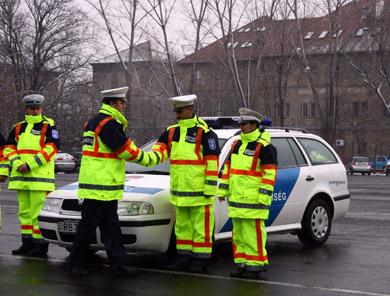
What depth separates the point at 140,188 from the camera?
7.77m

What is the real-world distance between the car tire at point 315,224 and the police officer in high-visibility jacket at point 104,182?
10.1 ft

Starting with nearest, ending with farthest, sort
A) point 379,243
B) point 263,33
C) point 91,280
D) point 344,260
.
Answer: point 91,280, point 344,260, point 379,243, point 263,33

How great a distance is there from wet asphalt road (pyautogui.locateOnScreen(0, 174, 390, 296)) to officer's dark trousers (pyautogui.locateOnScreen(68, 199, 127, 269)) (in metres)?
0.21

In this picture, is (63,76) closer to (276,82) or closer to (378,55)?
(276,82)

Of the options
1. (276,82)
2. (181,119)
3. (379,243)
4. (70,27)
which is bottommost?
(379,243)

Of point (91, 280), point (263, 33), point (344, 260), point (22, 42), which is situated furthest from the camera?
point (22, 42)

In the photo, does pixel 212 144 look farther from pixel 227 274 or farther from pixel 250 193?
pixel 227 274

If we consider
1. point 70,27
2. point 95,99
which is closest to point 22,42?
point 70,27

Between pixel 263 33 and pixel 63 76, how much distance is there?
43.9 ft

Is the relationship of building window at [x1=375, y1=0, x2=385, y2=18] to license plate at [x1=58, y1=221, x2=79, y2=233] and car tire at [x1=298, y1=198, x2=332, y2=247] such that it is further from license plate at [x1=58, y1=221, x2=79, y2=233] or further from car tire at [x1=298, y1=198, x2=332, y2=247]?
license plate at [x1=58, y1=221, x2=79, y2=233]

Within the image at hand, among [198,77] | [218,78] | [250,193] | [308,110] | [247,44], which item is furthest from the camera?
[308,110]

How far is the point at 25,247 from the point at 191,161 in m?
2.46

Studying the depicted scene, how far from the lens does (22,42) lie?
45.3 metres

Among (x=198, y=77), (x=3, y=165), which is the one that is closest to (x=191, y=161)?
(x=3, y=165)
